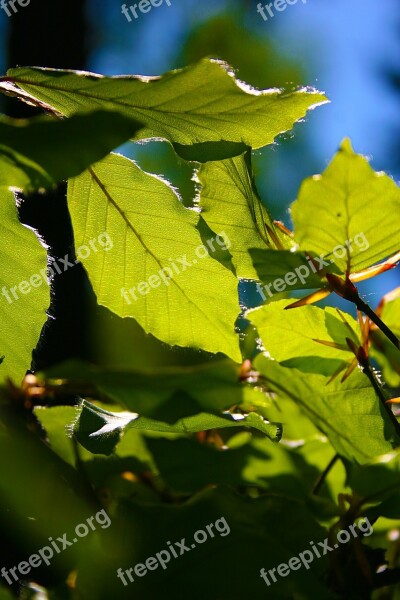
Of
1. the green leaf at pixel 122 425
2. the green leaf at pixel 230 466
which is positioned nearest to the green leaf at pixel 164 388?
the green leaf at pixel 122 425

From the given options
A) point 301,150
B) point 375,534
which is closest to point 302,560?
point 375,534

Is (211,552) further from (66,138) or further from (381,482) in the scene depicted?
(66,138)

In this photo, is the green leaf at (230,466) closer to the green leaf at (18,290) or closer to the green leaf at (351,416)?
the green leaf at (351,416)

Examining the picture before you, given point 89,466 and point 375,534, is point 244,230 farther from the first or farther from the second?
point 375,534

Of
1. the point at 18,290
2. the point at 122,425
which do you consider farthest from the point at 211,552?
the point at 18,290

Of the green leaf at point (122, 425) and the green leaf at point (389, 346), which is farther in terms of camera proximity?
the green leaf at point (389, 346)

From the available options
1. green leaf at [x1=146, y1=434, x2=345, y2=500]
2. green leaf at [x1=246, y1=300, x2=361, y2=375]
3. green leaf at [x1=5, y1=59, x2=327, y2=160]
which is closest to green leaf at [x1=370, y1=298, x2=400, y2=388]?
green leaf at [x1=246, y1=300, x2=361, y2=375]
